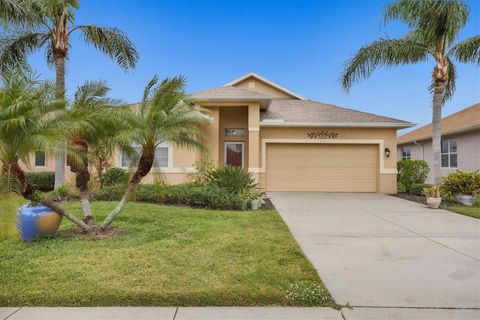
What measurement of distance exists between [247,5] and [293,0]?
2.49m

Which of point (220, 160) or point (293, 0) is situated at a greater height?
point (293, 0)

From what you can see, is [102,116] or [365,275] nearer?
[365,275]

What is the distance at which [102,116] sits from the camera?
19.1 ft

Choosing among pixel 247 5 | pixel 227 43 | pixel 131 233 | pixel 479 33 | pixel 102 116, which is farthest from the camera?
pixel 227 43

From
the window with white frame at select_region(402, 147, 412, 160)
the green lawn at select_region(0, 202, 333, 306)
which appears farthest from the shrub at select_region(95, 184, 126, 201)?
the window with white frame at select_region(402, 147, 412, 160)

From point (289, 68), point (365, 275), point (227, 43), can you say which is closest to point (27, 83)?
Result: point (365, 275)

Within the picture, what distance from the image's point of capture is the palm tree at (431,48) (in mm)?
10961

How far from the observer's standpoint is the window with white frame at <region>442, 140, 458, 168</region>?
1738 cm

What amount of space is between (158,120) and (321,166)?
11.1 metres

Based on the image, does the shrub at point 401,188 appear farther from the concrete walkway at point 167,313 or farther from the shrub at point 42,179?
the shrub at point 42,179

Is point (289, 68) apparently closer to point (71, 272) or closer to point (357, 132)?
point (357, 132)

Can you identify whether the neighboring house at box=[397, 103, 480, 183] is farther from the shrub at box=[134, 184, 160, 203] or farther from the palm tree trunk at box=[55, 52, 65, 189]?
the palm tree trunk at box=[55, 52, 65, 189]

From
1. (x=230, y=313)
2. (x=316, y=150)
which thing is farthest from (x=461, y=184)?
(x=230, y=313)

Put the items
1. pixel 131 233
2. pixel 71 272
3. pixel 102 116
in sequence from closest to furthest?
1. pixel 71 272
2. pixel 102 116
3. pixel 131 233
